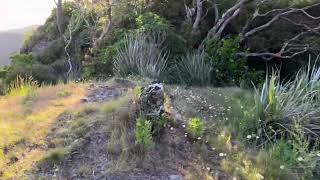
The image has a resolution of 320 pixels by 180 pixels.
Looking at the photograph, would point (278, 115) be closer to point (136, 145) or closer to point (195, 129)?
point (195, 129)

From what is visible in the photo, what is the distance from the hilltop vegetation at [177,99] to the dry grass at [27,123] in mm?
24


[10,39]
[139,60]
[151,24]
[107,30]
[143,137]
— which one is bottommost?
[10,39]

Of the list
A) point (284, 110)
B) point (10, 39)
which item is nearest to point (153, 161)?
point (284, 110)

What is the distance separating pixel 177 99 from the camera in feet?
25.5

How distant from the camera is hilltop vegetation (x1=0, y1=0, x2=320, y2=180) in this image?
5.65m

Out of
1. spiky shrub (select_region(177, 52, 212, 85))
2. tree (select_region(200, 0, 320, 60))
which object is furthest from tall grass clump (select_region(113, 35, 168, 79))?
tree (select_region(200, 0, 320, 60))

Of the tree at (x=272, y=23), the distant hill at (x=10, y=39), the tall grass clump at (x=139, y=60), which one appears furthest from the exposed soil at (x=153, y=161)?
the distant hill at (x=10, y=39)

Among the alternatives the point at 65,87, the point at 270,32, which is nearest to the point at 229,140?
the point at 65,87

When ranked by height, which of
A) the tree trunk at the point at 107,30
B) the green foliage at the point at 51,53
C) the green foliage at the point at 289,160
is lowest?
the green foliage at the point at 289,160

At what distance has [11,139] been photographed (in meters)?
6.25

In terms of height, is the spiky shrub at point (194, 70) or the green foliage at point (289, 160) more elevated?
the spiky shrub at point (194, 70)

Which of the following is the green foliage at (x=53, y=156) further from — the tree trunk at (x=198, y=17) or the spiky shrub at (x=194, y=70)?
the tree trunk at (x=198, y=17)

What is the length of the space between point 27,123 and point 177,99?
2.36 m

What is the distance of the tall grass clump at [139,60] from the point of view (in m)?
10.0
